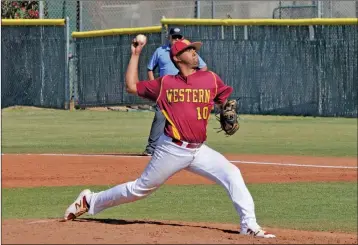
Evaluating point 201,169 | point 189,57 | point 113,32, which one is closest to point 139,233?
point 201,169

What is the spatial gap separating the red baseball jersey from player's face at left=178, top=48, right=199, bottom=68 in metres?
0.10

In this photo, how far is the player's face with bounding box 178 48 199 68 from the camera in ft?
27.2

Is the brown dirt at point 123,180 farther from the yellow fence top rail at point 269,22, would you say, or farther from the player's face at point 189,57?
the yellow fence top rail at point 269,22

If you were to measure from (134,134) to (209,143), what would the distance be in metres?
2.08

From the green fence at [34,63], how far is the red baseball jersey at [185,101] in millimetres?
18572

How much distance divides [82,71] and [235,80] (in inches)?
177

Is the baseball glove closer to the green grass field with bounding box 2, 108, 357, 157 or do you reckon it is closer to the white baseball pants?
the white baseball pants

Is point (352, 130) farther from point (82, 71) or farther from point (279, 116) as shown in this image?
point (82, 71)

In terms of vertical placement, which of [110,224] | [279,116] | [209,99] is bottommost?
[279,116]

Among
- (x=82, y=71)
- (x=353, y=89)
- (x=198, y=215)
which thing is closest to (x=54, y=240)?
(x=198, y=215)

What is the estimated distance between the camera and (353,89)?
23.4m

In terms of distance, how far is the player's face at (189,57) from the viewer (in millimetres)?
8305

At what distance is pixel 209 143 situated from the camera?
19.2m

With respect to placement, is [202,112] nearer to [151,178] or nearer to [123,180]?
[151,178]
